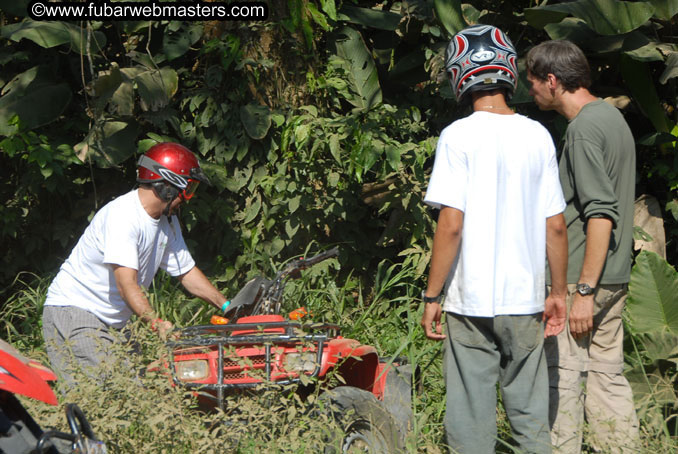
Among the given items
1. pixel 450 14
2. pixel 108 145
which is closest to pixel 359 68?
pixel 450 14

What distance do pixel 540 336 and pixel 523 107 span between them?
398 centimetres

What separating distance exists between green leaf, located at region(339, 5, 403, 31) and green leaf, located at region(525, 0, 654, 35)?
4.15 ft

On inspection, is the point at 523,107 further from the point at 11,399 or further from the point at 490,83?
the point at 11,399

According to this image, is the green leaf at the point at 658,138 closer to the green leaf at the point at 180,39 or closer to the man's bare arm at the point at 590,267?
the man's bare arm at the point at 590,267

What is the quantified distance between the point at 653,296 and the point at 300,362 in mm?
2392

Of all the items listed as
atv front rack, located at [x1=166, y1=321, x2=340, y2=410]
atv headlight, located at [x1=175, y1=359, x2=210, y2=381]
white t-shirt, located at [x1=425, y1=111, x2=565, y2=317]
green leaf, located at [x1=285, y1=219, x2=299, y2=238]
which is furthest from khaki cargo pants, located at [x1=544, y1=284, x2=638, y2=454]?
green leaf, located at [x1=285, y1=219, x2=299, y2=238]

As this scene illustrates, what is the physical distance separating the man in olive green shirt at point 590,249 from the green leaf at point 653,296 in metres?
1.00

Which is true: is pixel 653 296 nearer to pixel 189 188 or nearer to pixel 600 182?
pixel 600 182

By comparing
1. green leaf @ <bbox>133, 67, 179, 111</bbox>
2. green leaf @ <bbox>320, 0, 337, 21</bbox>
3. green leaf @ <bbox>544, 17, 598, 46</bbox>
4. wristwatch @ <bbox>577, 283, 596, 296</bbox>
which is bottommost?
wristwatch @ <bbox>577, 283, 596, 296</bbox>

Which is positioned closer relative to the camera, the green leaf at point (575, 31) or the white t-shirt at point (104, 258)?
the white t-shirt at point (104, 258)

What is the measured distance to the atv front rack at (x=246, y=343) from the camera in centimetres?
343

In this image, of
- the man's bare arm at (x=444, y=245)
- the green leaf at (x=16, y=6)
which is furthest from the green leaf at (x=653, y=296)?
the green leaf at (x=16, y=6)

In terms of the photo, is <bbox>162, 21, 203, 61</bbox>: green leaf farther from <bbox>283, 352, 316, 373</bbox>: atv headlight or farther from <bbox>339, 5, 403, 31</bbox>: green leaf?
<bbox>283, 352, 316, 373</bbox>: atv headlight

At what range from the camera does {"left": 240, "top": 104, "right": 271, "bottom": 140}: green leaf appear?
6.27m
